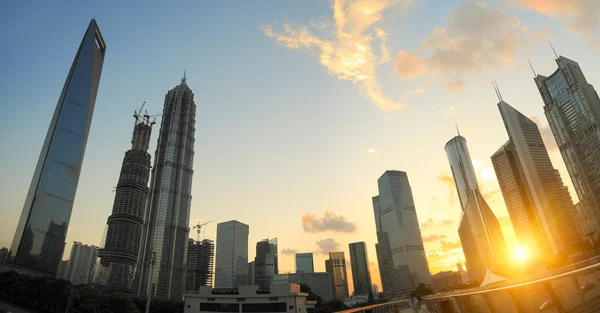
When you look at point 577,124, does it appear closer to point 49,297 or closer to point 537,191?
point 537,191

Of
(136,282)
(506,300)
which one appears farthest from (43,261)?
(136,282)

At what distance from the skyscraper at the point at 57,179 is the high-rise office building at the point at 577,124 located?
154 metres

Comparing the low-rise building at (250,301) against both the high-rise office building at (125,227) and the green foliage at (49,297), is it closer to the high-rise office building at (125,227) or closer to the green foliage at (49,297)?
the green foliage at (49,297)

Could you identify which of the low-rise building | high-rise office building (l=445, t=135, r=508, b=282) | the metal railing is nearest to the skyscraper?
the low-rise building

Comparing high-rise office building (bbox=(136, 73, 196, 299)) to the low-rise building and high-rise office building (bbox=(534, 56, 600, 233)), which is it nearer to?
the low-rise building

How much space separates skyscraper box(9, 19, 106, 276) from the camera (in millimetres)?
63625

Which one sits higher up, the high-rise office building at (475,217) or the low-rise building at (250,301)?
the high-rise office building at (475,217)

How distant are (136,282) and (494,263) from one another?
184 meters

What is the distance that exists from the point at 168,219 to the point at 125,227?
2731cm

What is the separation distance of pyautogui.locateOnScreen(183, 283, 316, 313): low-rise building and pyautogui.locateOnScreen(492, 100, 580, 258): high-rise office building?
11181 centimetres

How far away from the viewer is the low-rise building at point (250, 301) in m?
72.4

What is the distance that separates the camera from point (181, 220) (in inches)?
7101

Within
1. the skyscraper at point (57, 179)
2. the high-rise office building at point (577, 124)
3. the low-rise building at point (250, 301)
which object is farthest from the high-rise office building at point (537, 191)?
the skyscraper at point (57, 179)

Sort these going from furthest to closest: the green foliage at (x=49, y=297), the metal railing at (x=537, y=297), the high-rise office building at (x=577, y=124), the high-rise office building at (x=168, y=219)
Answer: the high-rise office building at (x=168, y=219), the high-rise office building at (x=577, y=124), the green foliage at (x=49, y=297), the metal railing at (x=537, y=297)
